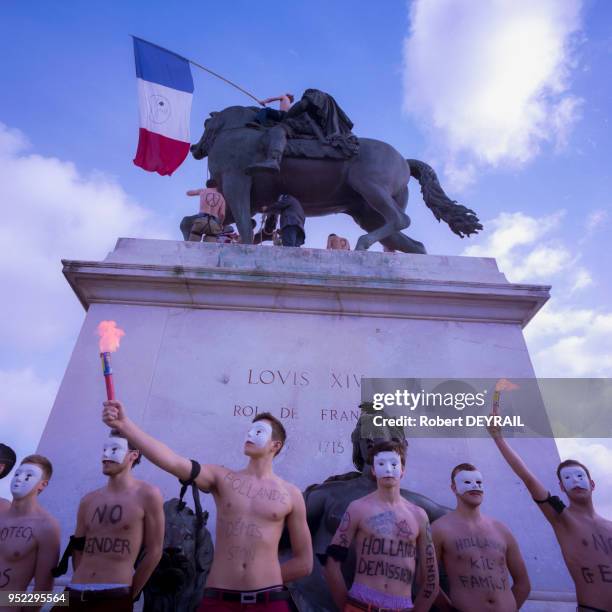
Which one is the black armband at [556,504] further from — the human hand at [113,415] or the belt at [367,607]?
the human hand at [113,415]

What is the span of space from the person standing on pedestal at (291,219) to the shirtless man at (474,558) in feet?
14.6

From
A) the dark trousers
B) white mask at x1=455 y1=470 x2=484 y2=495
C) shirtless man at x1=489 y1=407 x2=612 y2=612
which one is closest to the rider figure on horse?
the dark trousers

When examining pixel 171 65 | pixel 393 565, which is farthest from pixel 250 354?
pixel 171 65

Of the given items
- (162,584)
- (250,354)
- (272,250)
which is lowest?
(162,584)

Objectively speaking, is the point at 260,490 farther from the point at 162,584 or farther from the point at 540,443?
the point at 540,443

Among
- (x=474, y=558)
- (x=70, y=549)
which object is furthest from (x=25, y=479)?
(x=474, y=558)

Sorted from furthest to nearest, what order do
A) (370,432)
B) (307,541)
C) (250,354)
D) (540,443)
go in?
(250,354), (540,443), (370,432), (307,541)

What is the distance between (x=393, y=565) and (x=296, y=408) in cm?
216

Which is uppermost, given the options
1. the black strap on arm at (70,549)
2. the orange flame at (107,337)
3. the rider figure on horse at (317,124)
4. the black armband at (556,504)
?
the rider figure on horse at (317,124)

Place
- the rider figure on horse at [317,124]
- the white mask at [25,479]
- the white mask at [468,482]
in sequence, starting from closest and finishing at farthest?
the white mask at [25,479], the white mask at [468,482], the rider figure on horse at [317,124]

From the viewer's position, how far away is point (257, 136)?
7496 millimetres

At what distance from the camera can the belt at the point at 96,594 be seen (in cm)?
297

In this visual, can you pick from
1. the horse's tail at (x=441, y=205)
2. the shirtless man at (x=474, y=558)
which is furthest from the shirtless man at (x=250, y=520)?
the horse's tail at (x=441, y=205)

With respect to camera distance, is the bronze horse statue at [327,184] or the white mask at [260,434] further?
the bronze horse statue at [327,184]
